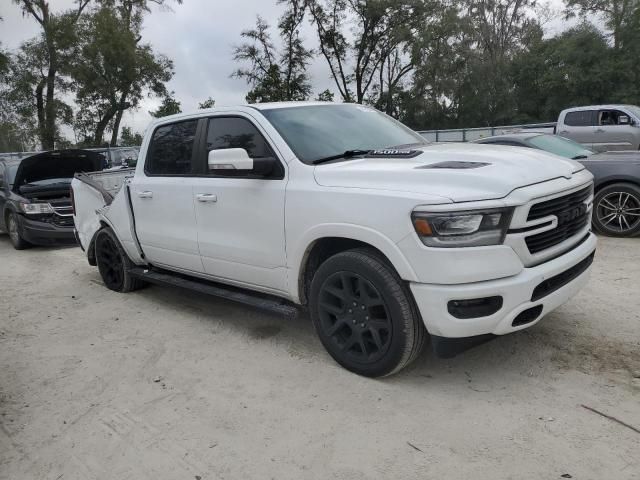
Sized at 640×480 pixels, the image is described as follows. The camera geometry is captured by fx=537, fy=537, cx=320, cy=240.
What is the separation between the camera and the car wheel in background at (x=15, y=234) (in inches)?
370

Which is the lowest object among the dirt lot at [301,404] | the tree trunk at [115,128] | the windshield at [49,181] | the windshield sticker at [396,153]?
the dirt lot at [301,404]

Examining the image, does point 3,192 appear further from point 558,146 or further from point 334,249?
point 558,146

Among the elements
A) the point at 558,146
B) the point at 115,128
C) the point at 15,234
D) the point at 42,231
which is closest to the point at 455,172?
the point at 558,146

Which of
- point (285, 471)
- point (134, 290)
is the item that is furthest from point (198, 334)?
point (285, 471)

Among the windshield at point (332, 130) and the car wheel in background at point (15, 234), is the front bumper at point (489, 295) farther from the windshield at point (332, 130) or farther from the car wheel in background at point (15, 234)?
the car wheel in background at point (15, 234)

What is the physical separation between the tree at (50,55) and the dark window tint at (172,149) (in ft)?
98.7

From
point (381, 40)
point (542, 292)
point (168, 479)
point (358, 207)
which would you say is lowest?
point (168, 479)

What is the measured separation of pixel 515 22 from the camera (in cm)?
3838

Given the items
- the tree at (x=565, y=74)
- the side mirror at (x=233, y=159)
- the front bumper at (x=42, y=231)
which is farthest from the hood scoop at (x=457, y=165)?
the tree at (x=565, y=74)

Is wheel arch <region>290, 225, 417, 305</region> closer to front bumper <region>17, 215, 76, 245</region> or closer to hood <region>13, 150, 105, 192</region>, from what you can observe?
front bumper <region>17, 215, 76, 245</region>

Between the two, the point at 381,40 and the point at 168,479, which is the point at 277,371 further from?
the point at 381,40

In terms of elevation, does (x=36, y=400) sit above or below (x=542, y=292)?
below

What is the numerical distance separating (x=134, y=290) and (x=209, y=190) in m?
2.29

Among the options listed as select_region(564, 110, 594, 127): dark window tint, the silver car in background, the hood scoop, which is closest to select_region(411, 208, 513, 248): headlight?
the hood scoop
